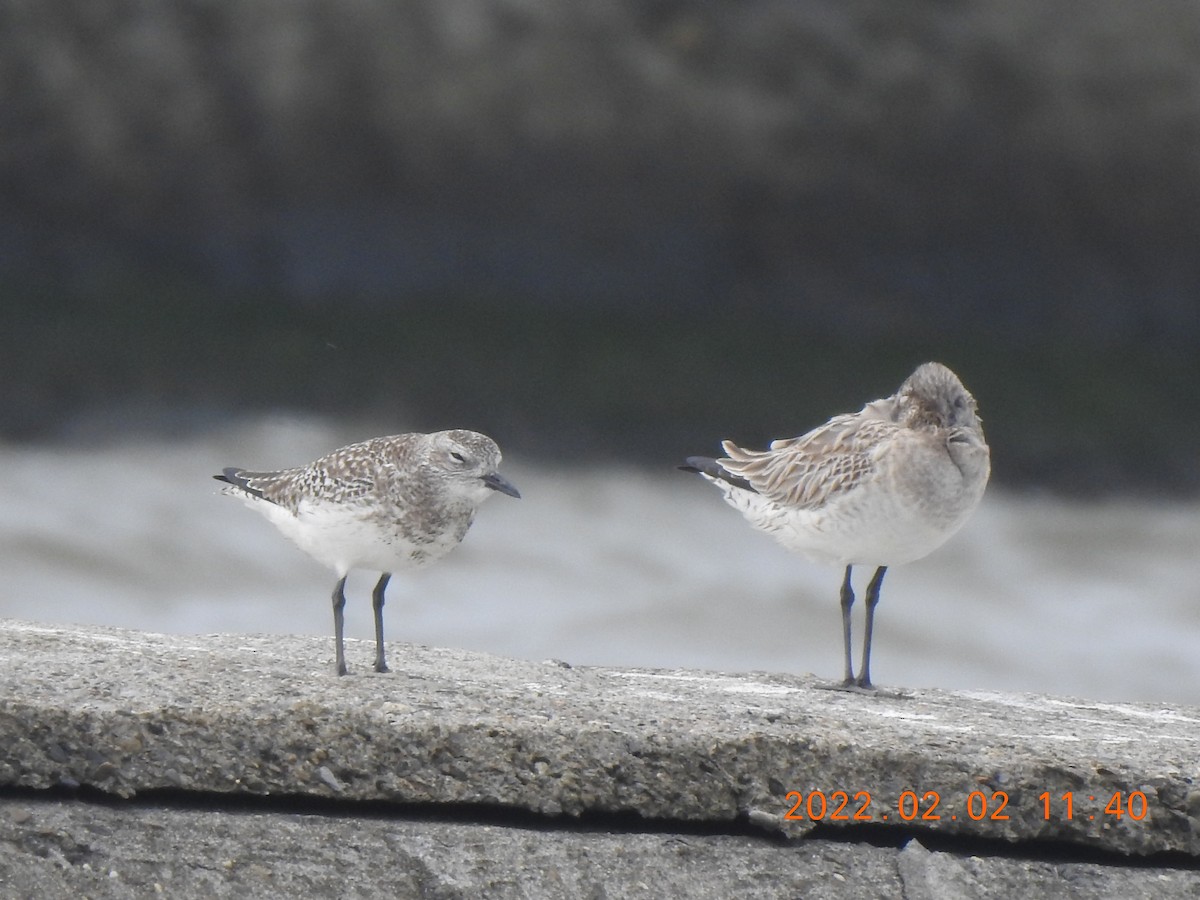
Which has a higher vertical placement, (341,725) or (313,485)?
(313,485)

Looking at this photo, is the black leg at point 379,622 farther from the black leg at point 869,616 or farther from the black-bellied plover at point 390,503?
the black leg at point 869,616

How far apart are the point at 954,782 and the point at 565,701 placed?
100 cm

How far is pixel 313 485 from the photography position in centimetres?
495

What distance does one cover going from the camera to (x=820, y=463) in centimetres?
545

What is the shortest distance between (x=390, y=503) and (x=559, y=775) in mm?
1144

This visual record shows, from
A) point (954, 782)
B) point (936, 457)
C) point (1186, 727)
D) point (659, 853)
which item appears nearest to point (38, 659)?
point (659, 853)

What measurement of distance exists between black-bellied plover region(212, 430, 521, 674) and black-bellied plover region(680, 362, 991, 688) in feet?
3.60

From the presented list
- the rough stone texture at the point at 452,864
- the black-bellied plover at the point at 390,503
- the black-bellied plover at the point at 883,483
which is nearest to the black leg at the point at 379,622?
the black-bellied plover at the point at 390,503

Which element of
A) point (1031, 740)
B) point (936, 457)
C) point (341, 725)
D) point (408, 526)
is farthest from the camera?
point (936, 457)

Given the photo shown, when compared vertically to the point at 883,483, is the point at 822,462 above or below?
above

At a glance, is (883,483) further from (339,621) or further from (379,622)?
(339,621)

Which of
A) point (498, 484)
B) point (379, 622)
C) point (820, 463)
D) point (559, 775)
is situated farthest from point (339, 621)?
point (820, 463)

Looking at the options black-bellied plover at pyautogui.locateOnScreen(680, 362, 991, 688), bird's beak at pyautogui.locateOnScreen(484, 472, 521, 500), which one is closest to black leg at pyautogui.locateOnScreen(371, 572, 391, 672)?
bird's beak at pyautogui.locateOnScreen(484, 472, 521, 500)

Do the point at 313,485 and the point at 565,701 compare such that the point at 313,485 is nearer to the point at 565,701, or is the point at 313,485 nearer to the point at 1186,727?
the point at 565,701
